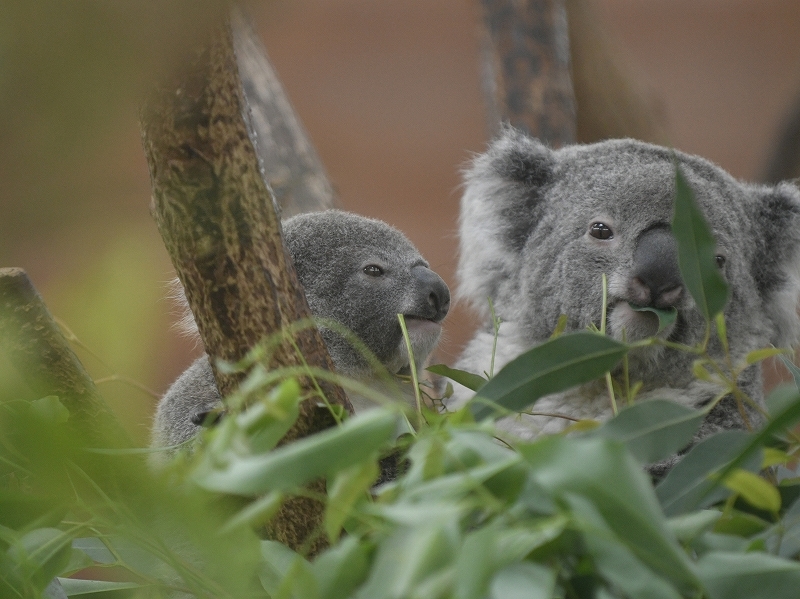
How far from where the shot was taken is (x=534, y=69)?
365 centimetres

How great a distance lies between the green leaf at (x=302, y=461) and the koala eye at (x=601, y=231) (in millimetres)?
1488

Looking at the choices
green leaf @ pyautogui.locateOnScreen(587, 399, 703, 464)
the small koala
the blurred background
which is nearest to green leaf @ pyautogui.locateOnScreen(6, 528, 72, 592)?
green leaf @ pyautogui.locateOnScreen(587, 399, 703, 464)

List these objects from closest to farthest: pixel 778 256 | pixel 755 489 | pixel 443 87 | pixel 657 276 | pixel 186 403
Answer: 1. pixel 755 489
2. pixel 657 276
3. pixel 186 403
4. pixel 778 256
5. pixel 443 87

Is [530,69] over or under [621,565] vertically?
over

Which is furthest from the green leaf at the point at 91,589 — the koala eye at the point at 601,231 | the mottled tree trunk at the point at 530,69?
the mottled tree trunk at the point at 530,69

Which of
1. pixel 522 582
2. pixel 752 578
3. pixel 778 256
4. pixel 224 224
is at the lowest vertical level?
pixel 778 256

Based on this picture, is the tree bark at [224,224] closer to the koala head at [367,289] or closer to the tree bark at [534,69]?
the koala head at [367,289]

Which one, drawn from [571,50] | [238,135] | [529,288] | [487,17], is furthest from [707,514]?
[571,50]

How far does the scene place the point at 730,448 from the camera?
90 cm

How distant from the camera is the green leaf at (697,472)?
89 centimetres

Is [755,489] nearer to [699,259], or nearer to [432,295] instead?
[699,259]

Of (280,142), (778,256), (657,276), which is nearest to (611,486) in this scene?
(657,276)

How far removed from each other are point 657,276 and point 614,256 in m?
0.20

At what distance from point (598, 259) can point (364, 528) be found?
4.52ft
